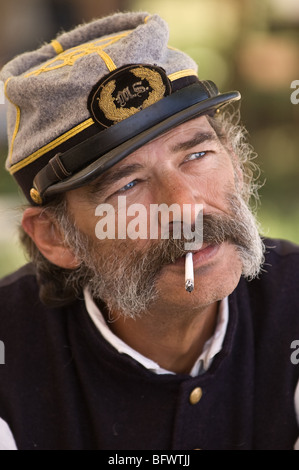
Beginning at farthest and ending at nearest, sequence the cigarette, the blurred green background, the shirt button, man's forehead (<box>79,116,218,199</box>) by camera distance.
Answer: the blurred green background < the shirt button < man's forehead (<box>79,116,218,199</box>) < the cigarette

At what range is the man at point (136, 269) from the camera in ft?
5.54

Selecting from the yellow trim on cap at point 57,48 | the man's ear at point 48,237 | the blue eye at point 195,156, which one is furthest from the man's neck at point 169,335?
the yellow trim on cap at point 57,48

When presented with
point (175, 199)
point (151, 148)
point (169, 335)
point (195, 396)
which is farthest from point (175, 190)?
point (195, 396)

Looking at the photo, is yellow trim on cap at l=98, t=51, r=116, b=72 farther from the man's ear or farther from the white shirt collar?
the white shirt collar

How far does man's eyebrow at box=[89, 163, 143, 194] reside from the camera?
1714 mm

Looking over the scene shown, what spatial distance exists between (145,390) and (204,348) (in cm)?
23

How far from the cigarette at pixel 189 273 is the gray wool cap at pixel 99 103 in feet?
1.05

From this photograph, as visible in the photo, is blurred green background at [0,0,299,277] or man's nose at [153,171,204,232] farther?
blurred green background at [0,0,299,277]

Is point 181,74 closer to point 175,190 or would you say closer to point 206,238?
point 175,190

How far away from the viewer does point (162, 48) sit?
180 centimetres

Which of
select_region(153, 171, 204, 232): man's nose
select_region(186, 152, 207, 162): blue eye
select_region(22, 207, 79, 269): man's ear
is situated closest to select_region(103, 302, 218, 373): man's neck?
select_region(22, 207, 79, 269): man's ear

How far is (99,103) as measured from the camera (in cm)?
168

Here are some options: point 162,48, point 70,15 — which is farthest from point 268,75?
point 162,48

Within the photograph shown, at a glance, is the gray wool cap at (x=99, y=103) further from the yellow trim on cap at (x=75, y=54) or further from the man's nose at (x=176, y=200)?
the man's nose at (x=176, y=200)
